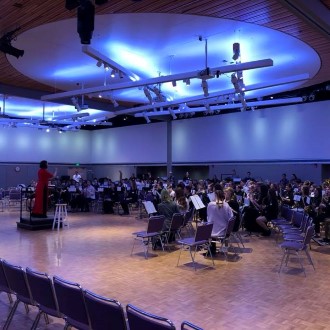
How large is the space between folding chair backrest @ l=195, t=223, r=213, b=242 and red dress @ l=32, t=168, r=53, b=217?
21.8 ft

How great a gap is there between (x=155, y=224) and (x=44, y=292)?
15.5ft

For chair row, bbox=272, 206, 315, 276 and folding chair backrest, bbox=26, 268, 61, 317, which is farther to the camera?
chair row, bbox=272, 206, 315, 276

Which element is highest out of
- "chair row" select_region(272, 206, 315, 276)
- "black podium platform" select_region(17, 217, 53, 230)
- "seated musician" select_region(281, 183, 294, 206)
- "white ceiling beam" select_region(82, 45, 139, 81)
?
"white ceiling beam" select_region(82, 45, 139, 81)

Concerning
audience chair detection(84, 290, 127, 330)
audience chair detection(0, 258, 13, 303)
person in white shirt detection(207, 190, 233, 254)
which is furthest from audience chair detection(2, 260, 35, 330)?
person in white shirt detection(207, 190, 233, 254)

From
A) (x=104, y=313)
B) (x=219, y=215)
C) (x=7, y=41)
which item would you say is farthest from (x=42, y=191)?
(x=104, y=313)

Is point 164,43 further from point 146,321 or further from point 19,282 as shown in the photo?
point 146,321

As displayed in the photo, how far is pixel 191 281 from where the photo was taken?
21.0 ft

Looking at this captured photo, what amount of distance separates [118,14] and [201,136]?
15.0m

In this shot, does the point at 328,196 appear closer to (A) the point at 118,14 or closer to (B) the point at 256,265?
(B) the point at 256,265

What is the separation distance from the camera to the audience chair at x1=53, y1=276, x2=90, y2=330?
Answer: 3.31m

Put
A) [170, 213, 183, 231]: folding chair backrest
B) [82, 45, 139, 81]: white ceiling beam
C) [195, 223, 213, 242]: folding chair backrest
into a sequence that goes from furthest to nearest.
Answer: [170, 213, 183, 231]: folding chair backrest, [82, 45, 139, 81]: white ceiling beam, [195, 223, 213, 242]: folding chair backrest

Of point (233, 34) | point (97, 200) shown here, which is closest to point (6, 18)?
point (233, 34)

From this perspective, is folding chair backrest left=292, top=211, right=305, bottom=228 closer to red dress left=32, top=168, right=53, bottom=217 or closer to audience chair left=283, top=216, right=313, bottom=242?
audience chair left=283, top=216, right=313, bottom=242

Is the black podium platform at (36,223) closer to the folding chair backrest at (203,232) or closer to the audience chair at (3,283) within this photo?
the folding chair backrest at (203,232)
